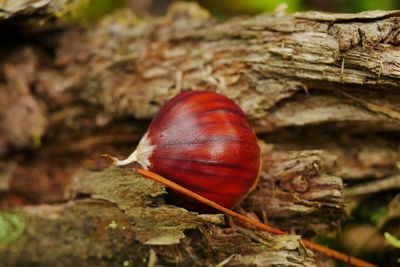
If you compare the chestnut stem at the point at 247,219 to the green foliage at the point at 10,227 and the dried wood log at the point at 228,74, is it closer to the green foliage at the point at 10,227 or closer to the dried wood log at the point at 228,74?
the dried wood log at the point at 228,74

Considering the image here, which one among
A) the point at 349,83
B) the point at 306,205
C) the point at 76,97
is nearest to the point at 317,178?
the point at 306,205

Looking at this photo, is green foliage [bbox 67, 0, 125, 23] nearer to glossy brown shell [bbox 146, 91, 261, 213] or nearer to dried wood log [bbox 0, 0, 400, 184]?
dried wood log [bbox 0, 0, 400, 184]

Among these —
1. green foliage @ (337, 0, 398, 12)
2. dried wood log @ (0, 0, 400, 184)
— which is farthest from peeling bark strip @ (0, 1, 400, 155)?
green foliage @ (337, 0, 398, 12)

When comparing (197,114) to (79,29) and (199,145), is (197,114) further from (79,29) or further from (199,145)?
(79,29)

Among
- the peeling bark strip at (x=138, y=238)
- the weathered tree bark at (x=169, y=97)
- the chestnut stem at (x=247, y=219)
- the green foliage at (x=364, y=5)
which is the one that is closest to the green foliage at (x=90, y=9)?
the weathered tree bark at (x=169, y=97)

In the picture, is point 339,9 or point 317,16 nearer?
point 317,16

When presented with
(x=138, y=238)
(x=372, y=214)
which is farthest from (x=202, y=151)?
(x=372, y=214)

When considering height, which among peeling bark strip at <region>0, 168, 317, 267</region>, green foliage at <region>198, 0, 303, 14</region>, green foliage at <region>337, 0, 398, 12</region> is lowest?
peeling bark strip at <region>0, 168, 317, 267</region>
